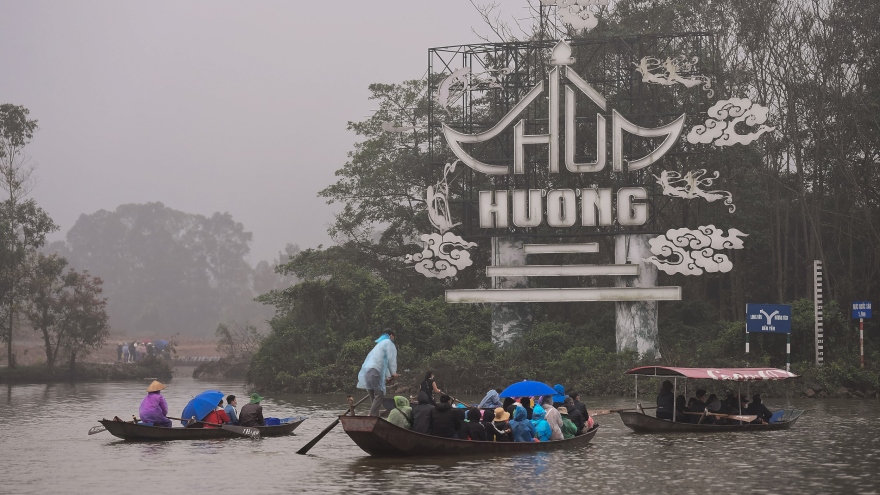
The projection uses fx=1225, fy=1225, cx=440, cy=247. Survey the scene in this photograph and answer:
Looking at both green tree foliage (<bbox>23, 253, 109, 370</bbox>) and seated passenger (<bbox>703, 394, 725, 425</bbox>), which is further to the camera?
green tree foliage (<bbox>23, 253, 109, 370</bbox>)

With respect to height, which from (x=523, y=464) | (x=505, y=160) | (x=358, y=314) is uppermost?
(x=505, y=160)

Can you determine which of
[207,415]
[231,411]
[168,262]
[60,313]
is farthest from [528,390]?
[168,262]

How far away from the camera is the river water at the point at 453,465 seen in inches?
728

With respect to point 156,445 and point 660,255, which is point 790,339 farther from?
point 156,445

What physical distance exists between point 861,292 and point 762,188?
238 inches

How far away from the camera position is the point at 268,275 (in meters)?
149

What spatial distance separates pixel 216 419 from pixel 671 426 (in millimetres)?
9936

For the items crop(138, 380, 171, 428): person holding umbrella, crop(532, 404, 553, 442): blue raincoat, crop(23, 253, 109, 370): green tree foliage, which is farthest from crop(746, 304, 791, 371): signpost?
crop(23, 253, 109, 370): green tree foliage

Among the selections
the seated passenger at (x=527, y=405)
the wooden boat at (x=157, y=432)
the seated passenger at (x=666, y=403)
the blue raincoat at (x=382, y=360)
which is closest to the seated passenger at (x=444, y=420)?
the blue raincoat at (x=382, y=360)

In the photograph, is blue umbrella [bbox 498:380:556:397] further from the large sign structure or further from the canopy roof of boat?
the large sign structure

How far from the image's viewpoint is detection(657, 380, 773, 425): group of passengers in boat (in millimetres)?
27375

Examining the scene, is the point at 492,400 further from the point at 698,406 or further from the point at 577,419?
the point at 698,406

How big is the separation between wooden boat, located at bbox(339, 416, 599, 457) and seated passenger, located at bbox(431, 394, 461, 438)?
0.63ft

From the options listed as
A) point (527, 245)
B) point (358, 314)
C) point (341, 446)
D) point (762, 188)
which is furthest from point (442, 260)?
point (341, 446)
